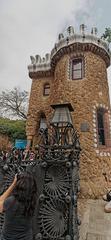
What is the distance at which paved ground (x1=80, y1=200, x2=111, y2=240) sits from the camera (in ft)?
17.1

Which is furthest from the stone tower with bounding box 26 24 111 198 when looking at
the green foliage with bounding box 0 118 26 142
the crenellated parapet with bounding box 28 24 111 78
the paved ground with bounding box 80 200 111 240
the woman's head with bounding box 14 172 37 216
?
the woman's head with bounding box 14 172 37 216

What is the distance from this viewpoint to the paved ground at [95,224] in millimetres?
5199

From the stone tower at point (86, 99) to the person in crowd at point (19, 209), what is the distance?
6.23 m

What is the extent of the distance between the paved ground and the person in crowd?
4073 millimetres

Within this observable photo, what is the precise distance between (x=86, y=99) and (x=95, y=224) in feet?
18.3

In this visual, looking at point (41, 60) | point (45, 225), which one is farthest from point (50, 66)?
point (45, 225)

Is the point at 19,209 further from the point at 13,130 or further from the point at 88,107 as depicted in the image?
the point at 13,130

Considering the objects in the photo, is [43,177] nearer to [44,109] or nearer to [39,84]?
[44,109]

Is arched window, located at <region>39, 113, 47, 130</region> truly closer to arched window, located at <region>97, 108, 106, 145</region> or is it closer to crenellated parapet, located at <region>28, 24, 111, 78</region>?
crenellated parapet, located at <region>28, 24, 111, 78</region>

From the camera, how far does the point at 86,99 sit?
371 inches

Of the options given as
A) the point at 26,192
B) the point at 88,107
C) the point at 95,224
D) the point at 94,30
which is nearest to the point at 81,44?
the point at 94,30

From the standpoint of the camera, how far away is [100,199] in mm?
7492

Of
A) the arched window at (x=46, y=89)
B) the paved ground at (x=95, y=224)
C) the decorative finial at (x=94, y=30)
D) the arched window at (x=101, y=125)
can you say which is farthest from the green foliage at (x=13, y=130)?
the paved ground at (x=95, y=224)

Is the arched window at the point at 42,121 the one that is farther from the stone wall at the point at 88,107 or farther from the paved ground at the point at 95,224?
the paved ground at the point at 95,224
